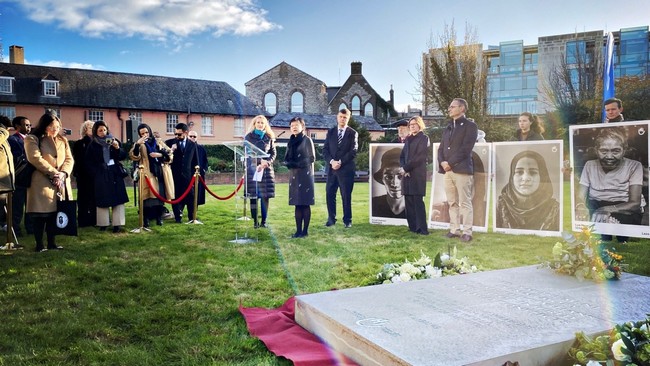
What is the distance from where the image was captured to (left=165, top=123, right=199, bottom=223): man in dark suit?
39.5 feet

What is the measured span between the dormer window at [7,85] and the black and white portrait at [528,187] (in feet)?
89.0

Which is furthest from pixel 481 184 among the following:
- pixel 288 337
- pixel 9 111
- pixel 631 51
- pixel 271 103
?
pixel 631 51

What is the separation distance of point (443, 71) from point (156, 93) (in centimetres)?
1692

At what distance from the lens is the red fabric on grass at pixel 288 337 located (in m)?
3.82

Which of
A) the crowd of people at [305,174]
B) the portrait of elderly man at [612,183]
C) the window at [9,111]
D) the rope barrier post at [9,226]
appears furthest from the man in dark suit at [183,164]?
the window at [9,111]

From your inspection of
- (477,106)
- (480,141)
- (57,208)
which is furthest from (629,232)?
(477,106)

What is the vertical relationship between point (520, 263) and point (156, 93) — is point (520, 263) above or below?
below

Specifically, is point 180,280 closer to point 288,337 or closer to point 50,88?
point 288,337

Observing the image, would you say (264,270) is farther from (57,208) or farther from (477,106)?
(477,106)

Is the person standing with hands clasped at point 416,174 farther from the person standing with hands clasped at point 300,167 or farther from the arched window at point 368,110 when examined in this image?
the arched window at point 368,110

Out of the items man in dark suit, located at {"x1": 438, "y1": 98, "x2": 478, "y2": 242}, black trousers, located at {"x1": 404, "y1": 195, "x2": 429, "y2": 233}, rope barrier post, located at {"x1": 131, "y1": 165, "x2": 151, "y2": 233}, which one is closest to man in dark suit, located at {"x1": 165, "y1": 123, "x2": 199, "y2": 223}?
rope barrier post, located at {"x1": 131, "y1": 165, "x2": 151, "y2": 233}

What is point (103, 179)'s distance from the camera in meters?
10.0

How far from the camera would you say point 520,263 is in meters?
7.46

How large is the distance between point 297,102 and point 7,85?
19678 millimetres
